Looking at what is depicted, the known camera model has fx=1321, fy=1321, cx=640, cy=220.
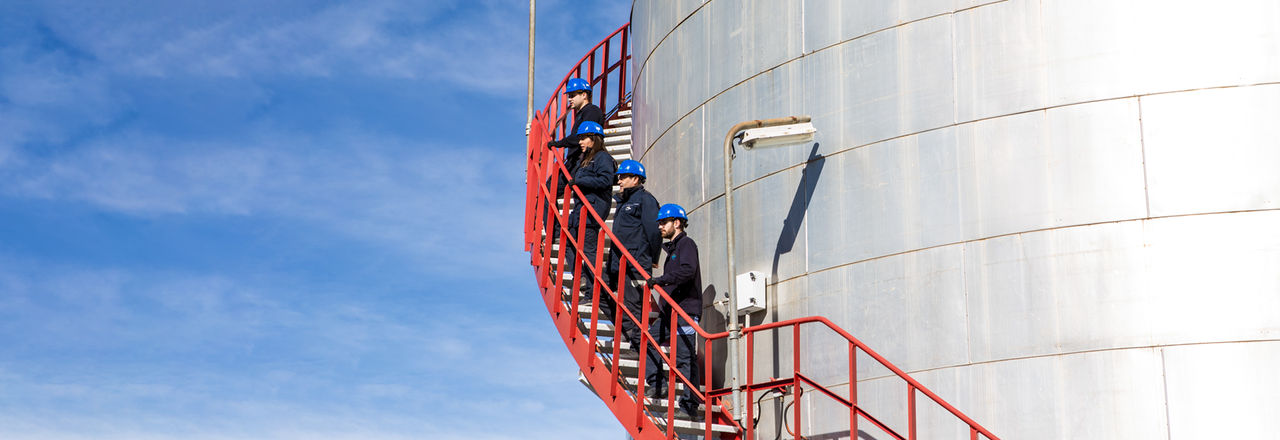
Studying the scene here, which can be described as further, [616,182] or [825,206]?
[616,182]

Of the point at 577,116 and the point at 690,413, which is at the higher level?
the point at 577,116

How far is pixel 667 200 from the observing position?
12805mm

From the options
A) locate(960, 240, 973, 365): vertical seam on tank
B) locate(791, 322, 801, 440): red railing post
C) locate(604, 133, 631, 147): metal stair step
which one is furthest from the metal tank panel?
locate(604, 133, 631, 147): metal stair step

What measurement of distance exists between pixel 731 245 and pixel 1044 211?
2448 millimetres

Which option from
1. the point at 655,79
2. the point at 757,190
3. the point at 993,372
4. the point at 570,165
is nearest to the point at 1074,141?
the point at 993,372

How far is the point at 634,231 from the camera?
472 inches

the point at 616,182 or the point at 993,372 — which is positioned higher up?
the point at 616,182

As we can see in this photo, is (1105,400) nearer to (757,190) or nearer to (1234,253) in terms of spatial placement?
(1234,253)

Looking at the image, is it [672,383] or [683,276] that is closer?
[672,383]

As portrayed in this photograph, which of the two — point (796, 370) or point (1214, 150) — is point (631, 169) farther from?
point (1214, 150)

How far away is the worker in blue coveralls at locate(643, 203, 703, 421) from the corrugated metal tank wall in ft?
2.03

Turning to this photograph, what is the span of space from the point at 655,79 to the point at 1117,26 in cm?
513

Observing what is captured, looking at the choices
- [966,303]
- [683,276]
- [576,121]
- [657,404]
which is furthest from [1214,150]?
[576,121]

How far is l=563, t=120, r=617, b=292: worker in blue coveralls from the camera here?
12602 millimetres
